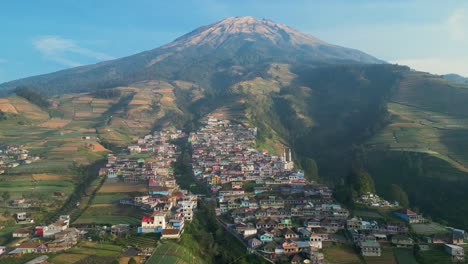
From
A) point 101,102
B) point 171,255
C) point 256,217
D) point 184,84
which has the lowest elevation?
point 171,255

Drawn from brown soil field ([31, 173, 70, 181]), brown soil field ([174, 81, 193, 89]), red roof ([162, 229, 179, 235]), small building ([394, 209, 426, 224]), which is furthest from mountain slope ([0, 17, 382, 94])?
small building ([394, 209, 426, 224])

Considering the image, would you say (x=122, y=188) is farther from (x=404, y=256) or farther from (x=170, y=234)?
(x=404, y=256)

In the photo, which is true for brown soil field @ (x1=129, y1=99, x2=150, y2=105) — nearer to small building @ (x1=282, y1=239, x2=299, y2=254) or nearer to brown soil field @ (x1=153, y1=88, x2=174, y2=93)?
brown soil field @ (x1=153, y1=88, x2=174, y2=93)

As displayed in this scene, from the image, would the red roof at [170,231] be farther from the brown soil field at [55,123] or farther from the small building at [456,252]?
the brown soil field at [55,123]

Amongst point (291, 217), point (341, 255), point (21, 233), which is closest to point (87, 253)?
point (21, 233)

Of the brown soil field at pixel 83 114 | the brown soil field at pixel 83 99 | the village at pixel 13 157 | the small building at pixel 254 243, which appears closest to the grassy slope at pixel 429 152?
the small building at pixel 254 243

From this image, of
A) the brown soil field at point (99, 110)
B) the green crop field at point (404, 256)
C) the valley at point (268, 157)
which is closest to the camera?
the green crop field at point (404, 256)
